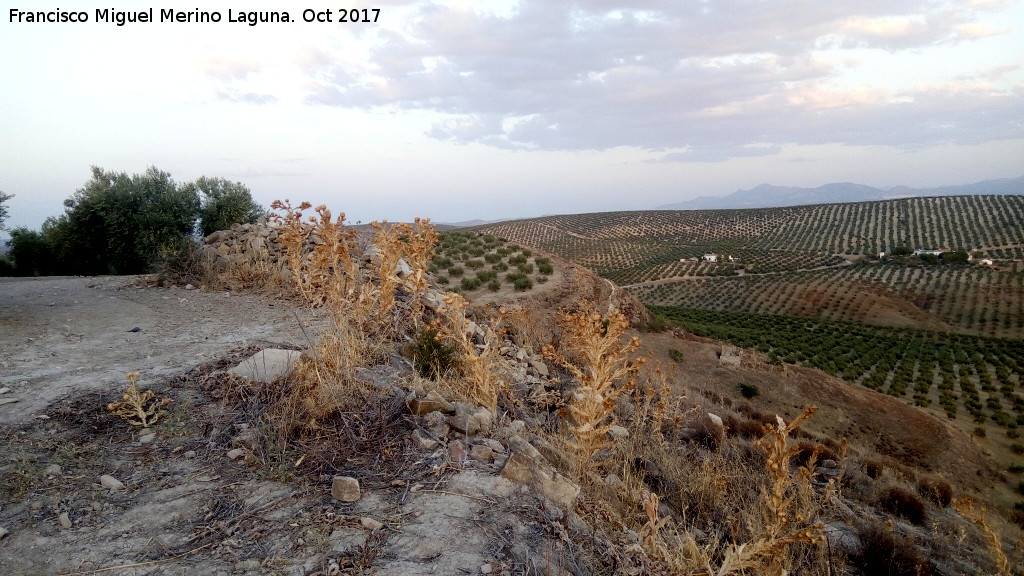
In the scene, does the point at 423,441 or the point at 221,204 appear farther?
the point at 221,204

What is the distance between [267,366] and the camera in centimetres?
429

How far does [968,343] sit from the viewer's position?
128 feet

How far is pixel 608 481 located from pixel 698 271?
6758cm

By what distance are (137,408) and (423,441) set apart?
7.36 feet

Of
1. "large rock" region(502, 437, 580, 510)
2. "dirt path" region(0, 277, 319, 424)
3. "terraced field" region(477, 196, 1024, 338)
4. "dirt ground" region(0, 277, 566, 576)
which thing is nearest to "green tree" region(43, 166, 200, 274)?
"dirt path" region(0, 277, 319, 424)

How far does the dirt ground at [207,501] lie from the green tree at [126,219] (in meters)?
13.8

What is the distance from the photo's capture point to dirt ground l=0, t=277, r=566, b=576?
2303 millimetres

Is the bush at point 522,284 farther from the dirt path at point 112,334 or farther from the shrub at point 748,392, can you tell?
the shrub at point 748,392

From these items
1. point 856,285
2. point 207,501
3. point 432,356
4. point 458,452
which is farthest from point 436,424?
point 856,285

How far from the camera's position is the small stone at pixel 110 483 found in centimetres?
284

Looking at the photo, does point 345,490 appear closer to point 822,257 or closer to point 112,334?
point 112,334

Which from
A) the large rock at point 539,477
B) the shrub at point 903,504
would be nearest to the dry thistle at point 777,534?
the large rock at point 539,477

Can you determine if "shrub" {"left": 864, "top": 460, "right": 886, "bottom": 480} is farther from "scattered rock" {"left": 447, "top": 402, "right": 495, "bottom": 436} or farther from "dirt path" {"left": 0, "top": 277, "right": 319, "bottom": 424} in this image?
"dirt path" {"left": 0, "top": 277, "right": 319, "bottom": 424}

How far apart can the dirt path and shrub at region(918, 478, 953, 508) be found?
11.5 m
